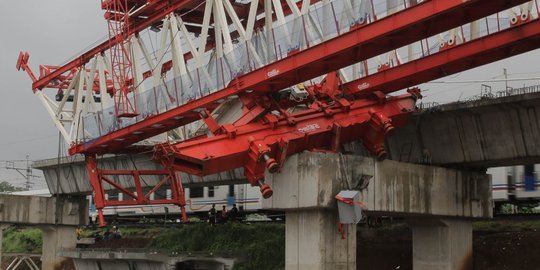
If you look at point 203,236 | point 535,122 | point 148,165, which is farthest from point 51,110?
point 535,122

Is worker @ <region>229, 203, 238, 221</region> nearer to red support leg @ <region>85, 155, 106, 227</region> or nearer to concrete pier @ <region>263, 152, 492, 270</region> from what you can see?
red support leg @ <region>85, 155, 106, 227</region>

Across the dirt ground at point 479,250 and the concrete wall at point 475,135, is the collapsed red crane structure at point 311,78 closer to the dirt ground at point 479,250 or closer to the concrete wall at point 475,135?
the concrete wall at point 475,135

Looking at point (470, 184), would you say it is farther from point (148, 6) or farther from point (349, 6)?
point (148, 6)

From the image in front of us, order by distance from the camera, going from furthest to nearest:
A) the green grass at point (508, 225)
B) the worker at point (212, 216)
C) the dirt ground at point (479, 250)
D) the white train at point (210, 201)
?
the white train at point (210, 201), the worker at point (212, 216), the green grass at point (508, 225), the dirt ground at point (479, 250)

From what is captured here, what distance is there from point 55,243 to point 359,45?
27.9m

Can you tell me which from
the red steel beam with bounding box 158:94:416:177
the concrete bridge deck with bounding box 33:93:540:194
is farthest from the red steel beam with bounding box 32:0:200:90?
the concrete bridge deck with bounding box 33:93:540:194

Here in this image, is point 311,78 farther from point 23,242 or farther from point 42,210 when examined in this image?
point 23,242

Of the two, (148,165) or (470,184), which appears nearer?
(470,184)

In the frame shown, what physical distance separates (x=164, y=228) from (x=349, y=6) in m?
26.1

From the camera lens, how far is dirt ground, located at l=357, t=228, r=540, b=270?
74.6 feet

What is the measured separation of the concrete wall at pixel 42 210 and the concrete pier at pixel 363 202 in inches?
912

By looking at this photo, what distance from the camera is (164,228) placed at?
40875 millimetres

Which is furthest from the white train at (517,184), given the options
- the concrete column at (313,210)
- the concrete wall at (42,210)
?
the concrete wall at (42,210)

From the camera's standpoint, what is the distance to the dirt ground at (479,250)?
74.6 ft
